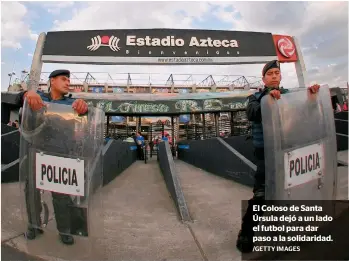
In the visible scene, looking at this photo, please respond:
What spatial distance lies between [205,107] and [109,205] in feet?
44.5

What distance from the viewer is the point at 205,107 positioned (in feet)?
54.4

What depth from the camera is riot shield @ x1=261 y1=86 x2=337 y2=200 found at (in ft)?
5.79

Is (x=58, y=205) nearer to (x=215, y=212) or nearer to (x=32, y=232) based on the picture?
(x=32, y=232)

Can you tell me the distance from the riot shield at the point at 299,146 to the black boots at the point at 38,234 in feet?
5.41

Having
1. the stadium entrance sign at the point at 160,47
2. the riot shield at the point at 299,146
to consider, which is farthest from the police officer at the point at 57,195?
the stadium entrance sign at the point at 160,47

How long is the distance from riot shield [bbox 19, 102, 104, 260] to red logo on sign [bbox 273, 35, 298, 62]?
11750mm

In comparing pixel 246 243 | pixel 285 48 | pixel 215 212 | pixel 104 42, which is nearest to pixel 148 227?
pixel 215 212

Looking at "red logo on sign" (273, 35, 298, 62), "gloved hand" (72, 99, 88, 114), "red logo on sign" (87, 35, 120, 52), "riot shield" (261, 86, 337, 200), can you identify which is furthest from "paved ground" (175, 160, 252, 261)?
"red logo on sign" (273, 35, 298, 62)

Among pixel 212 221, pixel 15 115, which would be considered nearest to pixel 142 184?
pixel 212 221

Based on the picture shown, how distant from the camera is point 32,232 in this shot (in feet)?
6.95

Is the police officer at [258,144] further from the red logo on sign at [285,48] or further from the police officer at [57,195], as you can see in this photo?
the red logo on sign at [285,48]

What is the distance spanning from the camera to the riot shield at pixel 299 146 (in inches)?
69.5

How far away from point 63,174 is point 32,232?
72 centimetres

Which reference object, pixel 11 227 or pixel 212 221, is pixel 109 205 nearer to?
pixel 11 227
